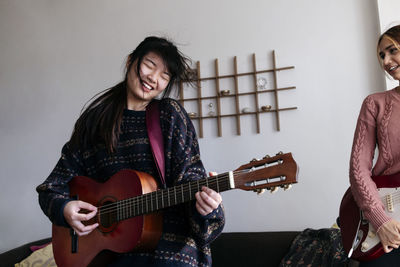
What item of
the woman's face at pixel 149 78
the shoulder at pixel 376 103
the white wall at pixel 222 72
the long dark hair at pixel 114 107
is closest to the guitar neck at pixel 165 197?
the long dark hair at pixel 114 107

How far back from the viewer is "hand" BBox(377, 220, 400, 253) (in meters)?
1.18

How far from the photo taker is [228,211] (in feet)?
8.33

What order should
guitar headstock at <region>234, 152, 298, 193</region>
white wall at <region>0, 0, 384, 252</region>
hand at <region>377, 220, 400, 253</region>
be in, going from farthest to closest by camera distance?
1. white wall at <region>0, 0, 384, 252</region>
2. hand at <region>377, 220, 400, 253</region>
3. guitar headstock at <region>234, 152, 298, 193</region>

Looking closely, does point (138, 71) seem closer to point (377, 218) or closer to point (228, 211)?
point (377, 218)

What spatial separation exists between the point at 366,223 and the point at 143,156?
83 centimetres

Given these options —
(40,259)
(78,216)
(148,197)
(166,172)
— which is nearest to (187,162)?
(166,172)

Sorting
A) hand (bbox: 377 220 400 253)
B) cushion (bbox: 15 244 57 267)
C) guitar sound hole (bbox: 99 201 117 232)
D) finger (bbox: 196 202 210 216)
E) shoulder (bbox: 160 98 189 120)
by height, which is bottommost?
cushion (bbox: 15 244 57 267)

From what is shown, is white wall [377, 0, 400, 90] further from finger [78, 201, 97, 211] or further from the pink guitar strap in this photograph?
finger [78, 201, 97, 211]

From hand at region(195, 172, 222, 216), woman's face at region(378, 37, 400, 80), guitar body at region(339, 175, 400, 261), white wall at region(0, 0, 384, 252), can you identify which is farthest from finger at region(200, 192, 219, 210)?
white wall at region(0, 0, 384, 252)

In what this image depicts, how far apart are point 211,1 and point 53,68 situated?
56.5 inches

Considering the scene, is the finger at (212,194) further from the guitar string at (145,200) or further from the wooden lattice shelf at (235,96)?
the wooden lattice shelf at (235,96)

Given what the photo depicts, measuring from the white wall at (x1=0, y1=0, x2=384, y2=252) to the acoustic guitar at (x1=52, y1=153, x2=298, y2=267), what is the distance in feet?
4.02

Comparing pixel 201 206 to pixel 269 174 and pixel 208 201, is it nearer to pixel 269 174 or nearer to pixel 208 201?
pixel 208 201

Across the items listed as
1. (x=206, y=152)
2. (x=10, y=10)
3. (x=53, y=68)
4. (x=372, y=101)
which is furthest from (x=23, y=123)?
(x=372, y=101)
